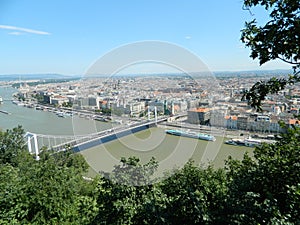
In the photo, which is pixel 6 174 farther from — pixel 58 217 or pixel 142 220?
pixel 142 220

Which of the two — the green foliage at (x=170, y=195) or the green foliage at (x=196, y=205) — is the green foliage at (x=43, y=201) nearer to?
the green foliage at (x=170, y=195)

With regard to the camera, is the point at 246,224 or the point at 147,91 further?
the point at 147,91

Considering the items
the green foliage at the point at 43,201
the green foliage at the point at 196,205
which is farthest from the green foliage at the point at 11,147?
the green foliage at the point at 196,205

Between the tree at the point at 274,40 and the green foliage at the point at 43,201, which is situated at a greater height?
the tree at the point at 274,40

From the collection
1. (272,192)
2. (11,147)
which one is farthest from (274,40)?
(11,147)

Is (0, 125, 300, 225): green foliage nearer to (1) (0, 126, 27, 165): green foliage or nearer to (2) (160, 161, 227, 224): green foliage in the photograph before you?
(2) (160, 161, 227, 224): green foliage

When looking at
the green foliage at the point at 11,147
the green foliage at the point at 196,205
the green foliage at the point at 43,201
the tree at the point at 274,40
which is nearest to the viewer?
the tree at the point at 274,40

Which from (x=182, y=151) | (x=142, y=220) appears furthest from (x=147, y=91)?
(x=142, y=220)

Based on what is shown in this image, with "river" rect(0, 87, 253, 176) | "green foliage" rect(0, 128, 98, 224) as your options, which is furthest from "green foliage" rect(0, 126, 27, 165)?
"green foliage" rect(0, 128, 98, 224)

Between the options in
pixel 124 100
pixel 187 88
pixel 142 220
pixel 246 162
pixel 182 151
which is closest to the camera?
pixel 142 220
